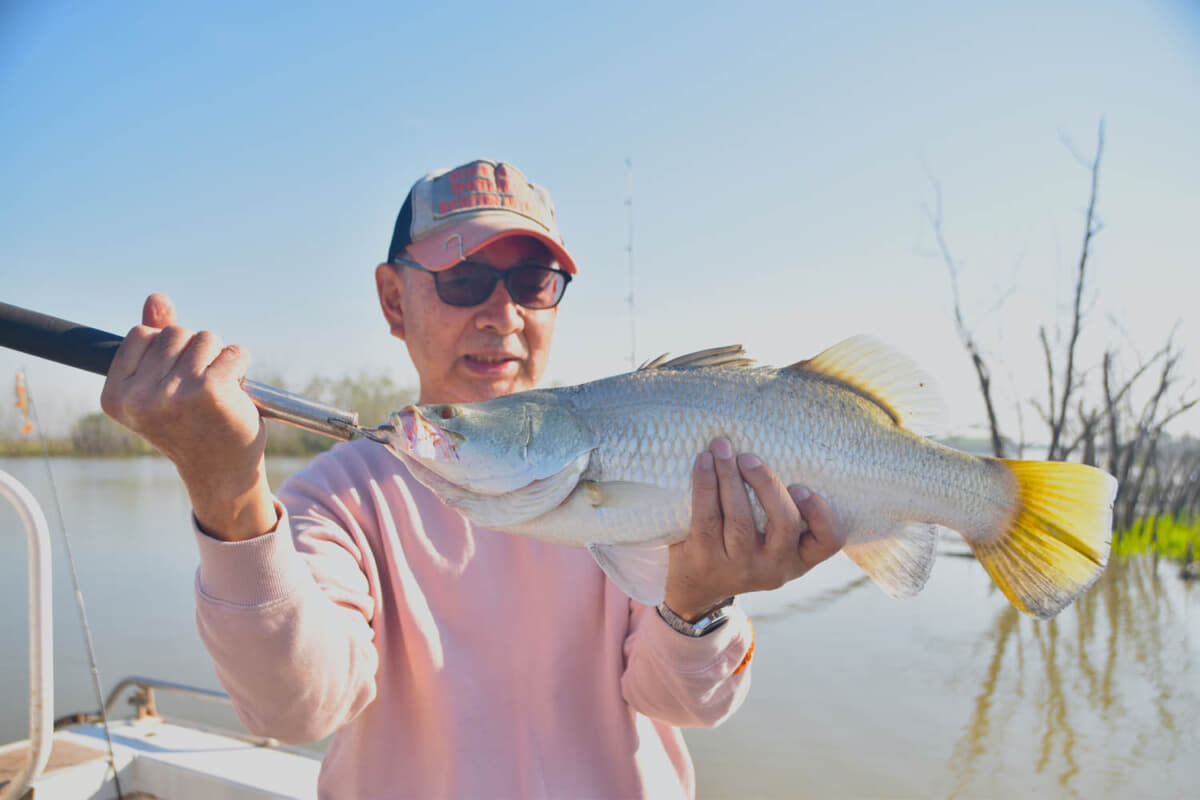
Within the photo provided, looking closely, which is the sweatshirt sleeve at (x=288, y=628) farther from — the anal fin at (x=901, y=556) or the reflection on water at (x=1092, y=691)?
the reflection on water at (x=1092, y=691)

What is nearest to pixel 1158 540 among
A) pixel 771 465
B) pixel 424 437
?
pixel 771 465

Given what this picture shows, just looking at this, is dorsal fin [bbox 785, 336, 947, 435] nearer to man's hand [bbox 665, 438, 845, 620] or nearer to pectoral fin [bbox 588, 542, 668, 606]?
man's hand [bbox 665, 438, 845, 620]

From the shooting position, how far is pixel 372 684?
73.0 inches

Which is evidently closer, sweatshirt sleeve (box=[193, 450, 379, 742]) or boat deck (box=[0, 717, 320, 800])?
sweatshirt sleeve (box=[193, 450, 379, 742])

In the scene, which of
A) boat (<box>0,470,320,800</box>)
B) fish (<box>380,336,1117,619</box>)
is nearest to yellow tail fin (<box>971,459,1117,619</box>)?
fish (<box>380,336,1117,619</box>)

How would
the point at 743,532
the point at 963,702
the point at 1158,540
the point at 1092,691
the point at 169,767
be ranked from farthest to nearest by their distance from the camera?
the point at 1158,540, the point at 1092,691, the point at 963,702, the point at 169,767, the point at 743,532

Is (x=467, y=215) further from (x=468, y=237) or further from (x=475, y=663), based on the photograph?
(x=475, y=663)

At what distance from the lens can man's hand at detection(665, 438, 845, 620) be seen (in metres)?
1.59

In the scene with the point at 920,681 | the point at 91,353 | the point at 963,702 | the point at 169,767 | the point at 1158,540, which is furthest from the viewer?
the point at 1158,540

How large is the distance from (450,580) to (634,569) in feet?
2.36

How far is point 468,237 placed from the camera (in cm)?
226

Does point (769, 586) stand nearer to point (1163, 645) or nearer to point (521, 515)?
point (521, 515)

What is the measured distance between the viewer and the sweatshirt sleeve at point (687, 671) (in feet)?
6.01

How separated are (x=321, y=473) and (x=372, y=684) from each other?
2.09ft
